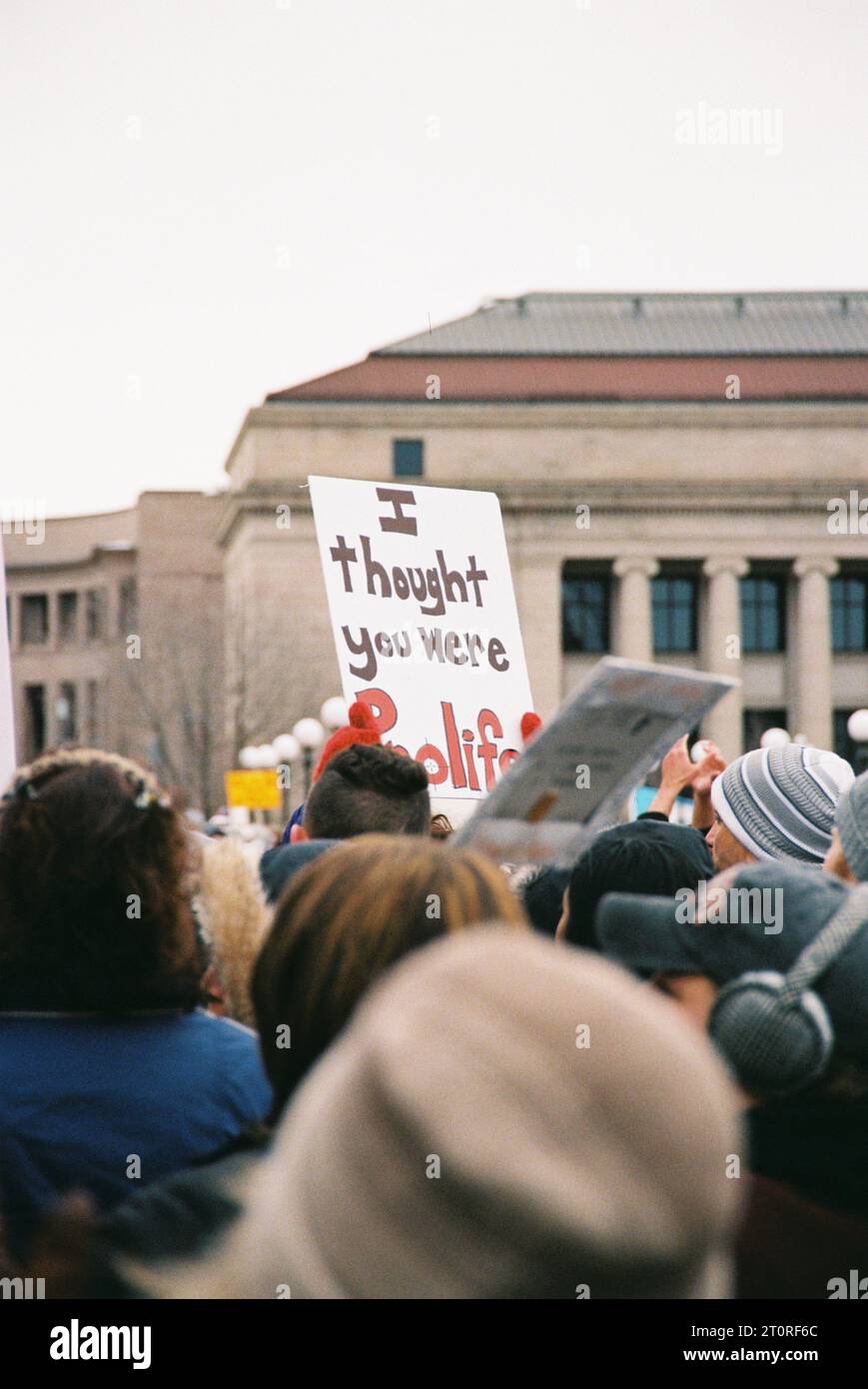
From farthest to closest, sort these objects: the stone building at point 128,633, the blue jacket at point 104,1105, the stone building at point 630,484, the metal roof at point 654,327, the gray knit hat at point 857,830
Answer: the metal roof at point 654,327
the stone building at point 630,484
the stone building at point 128,633
the gray knit hat at point 857,830
the blue jacket at point 104,1105

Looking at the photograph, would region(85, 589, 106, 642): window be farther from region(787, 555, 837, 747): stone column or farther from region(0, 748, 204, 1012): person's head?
region(0, 748, 204, 1012): person's head

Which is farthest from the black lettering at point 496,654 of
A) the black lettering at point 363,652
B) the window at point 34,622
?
the window at point 34,622

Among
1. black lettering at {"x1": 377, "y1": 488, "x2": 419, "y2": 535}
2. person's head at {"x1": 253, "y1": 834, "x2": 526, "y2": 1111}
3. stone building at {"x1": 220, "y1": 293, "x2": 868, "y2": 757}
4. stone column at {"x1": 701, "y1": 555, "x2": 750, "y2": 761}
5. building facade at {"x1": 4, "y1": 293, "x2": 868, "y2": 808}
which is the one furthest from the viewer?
stone column at {"x1": 701, "y1": 555, "x2": 750, "y2": 761}

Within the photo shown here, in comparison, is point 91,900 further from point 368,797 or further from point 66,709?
point 66,709

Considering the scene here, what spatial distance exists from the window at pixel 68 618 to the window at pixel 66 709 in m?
2.20

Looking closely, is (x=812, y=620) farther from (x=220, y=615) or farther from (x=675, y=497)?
(x=220, y=615)

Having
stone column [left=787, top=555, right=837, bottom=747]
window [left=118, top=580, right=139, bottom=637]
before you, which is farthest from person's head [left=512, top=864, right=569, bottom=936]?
window [left=118, top=580, right=139, bottom=637]

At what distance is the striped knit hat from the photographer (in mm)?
4008

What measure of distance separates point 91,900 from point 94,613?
262 feet

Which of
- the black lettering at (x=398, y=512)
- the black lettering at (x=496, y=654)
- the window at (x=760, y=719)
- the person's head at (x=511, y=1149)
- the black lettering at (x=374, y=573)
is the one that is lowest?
the window at (x=760, y=719)

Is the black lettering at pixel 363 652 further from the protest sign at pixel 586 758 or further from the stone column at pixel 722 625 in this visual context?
the stone column at pixel 722 625

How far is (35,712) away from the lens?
297 ft

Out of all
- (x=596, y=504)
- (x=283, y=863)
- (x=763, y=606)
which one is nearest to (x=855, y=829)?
(x=283, y=863)

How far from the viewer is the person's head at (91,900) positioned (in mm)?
2625
